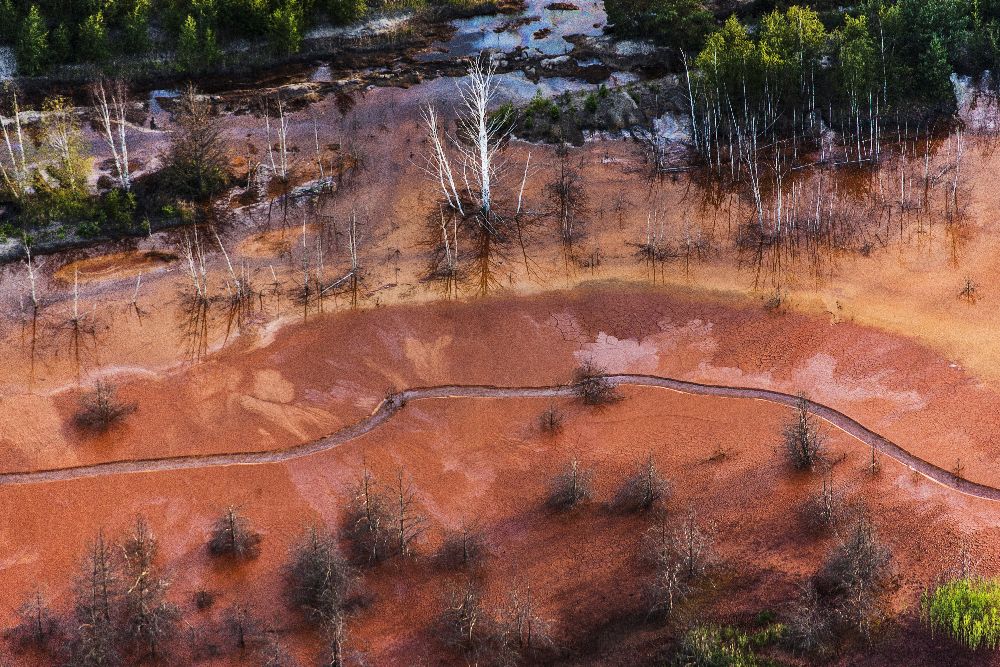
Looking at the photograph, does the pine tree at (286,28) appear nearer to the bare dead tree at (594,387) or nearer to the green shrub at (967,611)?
the bare dead tree at (594,387)

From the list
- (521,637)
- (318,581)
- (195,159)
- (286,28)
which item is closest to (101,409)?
(318,581)

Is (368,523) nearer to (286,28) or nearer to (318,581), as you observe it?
(318,581)

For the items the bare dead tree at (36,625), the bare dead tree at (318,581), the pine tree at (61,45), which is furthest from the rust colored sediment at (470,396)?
the pine tree at (61,45)

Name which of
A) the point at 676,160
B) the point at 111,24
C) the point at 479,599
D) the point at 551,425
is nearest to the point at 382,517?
the point at 479,599

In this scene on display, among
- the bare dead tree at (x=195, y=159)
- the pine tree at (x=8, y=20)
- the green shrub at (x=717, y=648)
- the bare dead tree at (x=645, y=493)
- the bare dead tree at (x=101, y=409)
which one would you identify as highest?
the pine tree at (x=8, y=20)

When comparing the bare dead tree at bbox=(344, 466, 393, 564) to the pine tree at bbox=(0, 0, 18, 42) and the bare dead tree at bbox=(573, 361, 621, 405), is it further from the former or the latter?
the pine tree at bbox=(0, 0, 18, 42)

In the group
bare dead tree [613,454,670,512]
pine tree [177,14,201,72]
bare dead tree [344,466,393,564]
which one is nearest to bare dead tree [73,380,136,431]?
bare dead tree [344,466,393,564]

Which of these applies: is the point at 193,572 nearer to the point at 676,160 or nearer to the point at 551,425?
the point at 551,425
